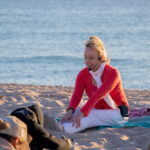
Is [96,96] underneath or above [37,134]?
above

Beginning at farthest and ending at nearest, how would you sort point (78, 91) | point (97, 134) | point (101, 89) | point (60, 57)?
point (60, 57) < point (78, 91) < point (101, 89) < point (97, 134)

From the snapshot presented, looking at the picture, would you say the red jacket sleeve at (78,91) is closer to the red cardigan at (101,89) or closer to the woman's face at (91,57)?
the red cardigan at (101,89)

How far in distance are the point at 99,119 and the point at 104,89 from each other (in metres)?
0.52

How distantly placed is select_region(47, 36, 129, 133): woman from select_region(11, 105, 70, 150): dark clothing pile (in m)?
1.30

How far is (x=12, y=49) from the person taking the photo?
23250mm

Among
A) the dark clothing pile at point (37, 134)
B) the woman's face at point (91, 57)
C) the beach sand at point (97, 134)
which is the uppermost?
the woman's face at point (91, 57)

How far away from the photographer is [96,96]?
16.8 ft

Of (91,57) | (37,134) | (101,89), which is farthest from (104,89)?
Result: (37,134)

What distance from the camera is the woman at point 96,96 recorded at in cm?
514

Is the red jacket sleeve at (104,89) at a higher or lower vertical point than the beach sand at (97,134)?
higher

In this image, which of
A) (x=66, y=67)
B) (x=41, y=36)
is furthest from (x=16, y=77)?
(x=41, y=36)

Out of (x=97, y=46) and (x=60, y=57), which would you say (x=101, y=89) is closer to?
(x=97, y=46)

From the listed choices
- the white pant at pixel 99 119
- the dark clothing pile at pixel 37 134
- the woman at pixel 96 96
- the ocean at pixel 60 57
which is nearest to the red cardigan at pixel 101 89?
the woman at pixel 96 96

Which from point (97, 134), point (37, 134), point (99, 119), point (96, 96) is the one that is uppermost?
point (96, 96)
